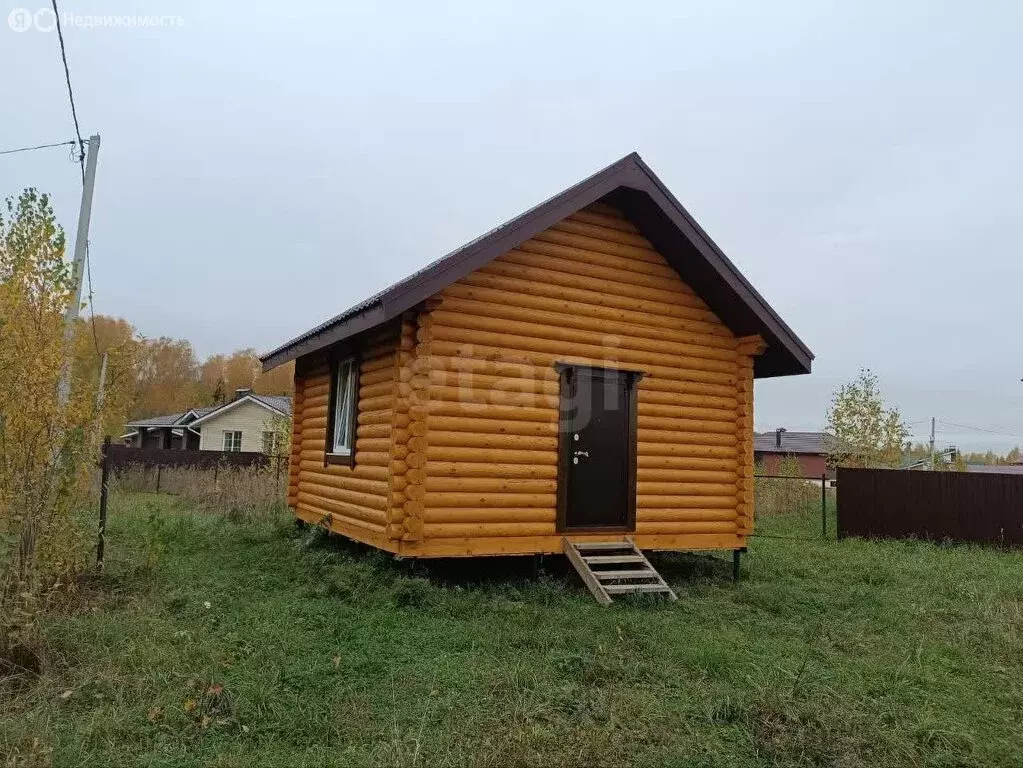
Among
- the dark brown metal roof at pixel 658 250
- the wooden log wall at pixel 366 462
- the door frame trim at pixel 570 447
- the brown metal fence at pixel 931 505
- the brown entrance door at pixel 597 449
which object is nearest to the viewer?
→ the dark brown metal roof at pixel 658 250

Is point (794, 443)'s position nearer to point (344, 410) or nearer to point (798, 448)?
point (798, 448)

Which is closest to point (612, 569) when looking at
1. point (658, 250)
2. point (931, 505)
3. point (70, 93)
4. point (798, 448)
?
point (658, 250)

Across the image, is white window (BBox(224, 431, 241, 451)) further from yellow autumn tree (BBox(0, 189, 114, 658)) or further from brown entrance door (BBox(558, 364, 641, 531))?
yellow autumn tree (BBox(0, 189, 114, 658))

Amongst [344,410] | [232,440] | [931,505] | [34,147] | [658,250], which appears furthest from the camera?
[232,440]

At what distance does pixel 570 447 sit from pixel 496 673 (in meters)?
3.74

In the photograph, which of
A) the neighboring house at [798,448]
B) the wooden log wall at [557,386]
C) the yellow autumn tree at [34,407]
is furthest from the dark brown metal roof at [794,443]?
the yellow autumn tree at [34,407]

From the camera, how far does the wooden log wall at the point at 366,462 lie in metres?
7.62

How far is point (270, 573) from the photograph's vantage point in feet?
27.2

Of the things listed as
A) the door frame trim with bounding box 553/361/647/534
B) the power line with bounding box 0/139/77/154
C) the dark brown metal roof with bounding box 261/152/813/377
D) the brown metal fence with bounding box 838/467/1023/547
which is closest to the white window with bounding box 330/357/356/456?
the dark brown metal roof with bounding box 261/152/813/377

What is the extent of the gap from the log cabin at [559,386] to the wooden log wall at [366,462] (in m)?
0.04

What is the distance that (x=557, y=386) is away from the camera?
28.0 feet

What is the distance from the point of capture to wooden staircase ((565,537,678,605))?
778cm

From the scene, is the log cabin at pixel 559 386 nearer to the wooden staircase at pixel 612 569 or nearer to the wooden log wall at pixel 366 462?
the wooden log wall at pixel 366 462

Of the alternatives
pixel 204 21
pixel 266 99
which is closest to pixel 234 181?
pixel 266 99
